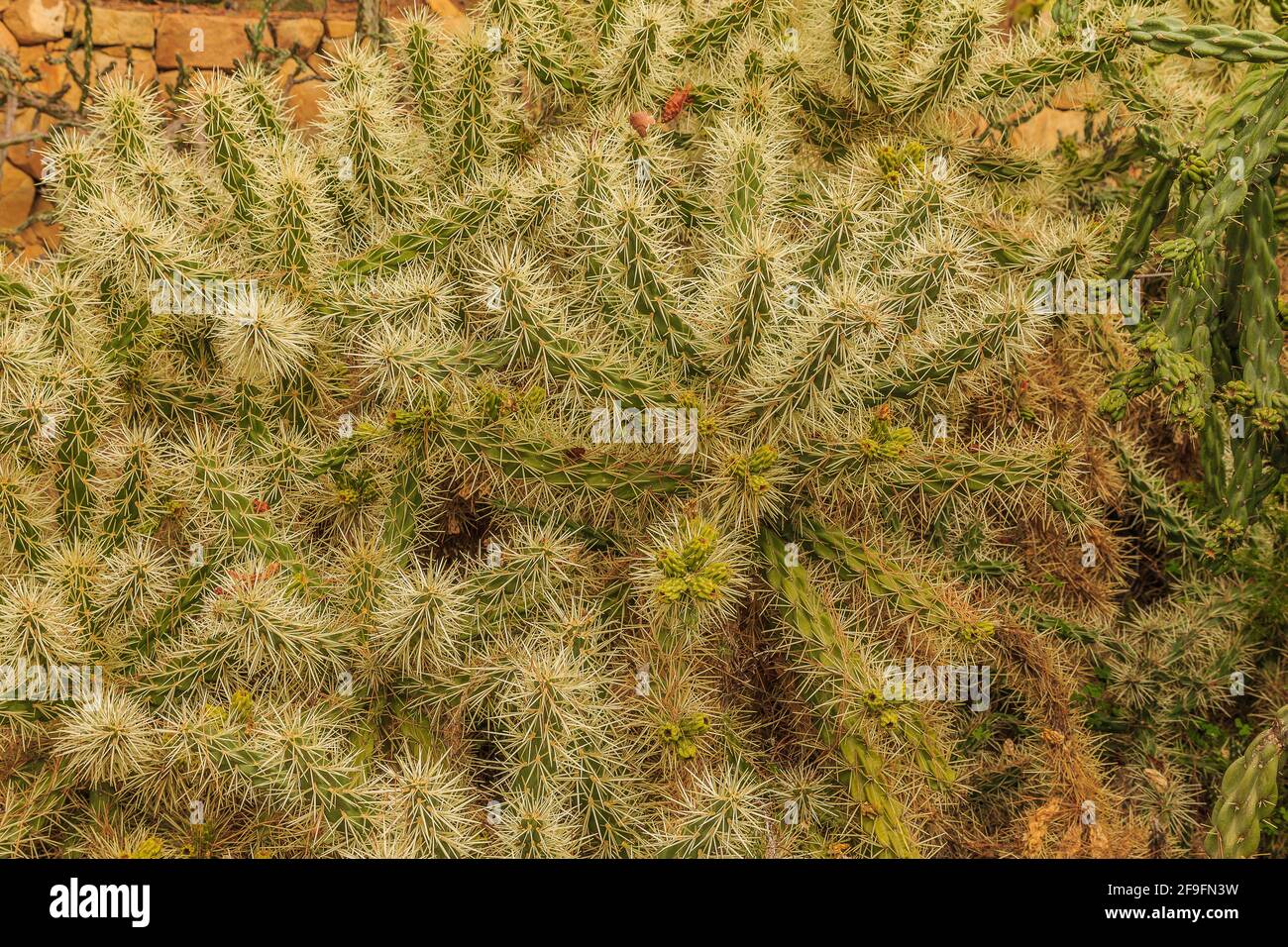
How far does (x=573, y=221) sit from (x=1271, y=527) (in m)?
2.15

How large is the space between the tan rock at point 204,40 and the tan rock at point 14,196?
67cm

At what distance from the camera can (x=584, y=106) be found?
3.02 m

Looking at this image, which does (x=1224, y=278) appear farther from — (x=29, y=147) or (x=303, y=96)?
(x=29, y=147)

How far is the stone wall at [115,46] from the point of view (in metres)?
4.03

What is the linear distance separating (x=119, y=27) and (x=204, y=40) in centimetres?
31

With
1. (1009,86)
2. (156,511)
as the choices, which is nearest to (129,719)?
(156,511)

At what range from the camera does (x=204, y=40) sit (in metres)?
4.11

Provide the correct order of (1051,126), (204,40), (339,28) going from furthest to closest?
1. (1051,126)
2. (339,28)
3. (204,40)

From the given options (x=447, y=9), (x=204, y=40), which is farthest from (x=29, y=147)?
(x=447, y=9)

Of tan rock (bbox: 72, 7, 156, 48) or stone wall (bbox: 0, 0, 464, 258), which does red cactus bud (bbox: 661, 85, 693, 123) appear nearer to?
stone wall (bbox: 0, 0, 464, 258)

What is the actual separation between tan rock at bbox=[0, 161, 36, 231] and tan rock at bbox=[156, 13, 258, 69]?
2.18 feet
